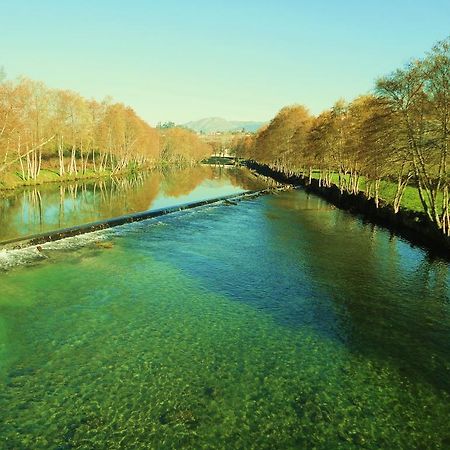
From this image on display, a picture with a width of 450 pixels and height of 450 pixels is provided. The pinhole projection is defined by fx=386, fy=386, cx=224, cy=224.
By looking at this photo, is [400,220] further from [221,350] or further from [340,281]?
[221,350]

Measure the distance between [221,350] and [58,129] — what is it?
81281mm

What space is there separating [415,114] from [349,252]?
15283 millimetres

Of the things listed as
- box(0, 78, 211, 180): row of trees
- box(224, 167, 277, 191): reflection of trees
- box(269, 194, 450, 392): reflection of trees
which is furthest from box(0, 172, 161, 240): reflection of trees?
box(224, 167, 277, 191): reflection of trees

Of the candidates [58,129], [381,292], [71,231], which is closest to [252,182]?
[58,129]

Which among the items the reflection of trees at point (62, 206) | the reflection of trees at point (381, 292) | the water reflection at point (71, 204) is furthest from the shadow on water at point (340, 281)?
the water reflection at point (71, 204)

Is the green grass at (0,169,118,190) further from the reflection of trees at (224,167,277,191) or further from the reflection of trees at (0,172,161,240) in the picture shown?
the reflection of trees at (224,167,277,191)

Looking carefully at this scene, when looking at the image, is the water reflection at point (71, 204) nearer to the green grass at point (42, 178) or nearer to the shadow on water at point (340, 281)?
the green grass at point (42, 178)

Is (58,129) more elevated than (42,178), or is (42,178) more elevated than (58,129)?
(58,129)

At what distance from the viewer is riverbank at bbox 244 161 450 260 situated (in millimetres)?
35344

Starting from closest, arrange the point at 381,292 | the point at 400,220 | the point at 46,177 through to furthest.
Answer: the point at 381,292 < the point at 400,220 < the point at 46,177

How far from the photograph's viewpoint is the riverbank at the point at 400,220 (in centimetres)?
3534

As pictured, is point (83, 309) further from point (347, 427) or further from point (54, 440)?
point (347, 427)

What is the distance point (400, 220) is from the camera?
44.9 meters

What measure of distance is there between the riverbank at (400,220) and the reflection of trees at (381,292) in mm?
2111
